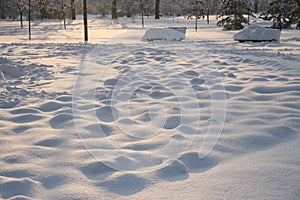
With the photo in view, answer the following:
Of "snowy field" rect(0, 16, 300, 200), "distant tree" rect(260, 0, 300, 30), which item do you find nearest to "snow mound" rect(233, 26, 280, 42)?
"snowy field" rect(0, 16, 300, 200)

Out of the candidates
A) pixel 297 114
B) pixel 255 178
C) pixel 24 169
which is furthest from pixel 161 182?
pixel 297 114

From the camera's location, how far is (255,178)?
247 cm

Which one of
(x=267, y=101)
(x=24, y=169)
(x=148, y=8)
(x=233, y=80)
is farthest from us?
(x=148, y=8)

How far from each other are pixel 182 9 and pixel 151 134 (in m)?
63.3

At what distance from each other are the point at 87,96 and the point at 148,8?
54.2 meters

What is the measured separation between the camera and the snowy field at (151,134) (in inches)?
94.7

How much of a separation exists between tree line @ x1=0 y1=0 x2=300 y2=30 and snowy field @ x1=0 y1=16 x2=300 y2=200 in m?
16.0

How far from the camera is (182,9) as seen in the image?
63.1m

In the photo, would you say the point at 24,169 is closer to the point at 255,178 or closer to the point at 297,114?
the point at 255,178

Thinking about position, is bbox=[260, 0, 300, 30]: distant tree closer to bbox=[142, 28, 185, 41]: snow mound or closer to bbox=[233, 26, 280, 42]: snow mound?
bbox=[233, 26, 280, 42]: snow mound

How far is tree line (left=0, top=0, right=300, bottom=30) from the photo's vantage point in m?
23.4

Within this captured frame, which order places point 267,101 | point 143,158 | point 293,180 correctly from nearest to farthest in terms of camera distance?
point 293,180 < point 143,158 < point 267,101

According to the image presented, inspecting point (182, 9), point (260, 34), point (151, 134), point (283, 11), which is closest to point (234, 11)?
point (283, 11)

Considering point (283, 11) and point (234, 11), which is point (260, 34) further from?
point (234, 11)
